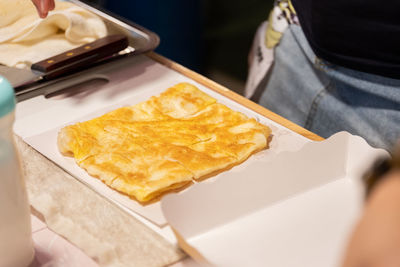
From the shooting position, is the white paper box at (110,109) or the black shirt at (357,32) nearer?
the white paper box at (110,109)

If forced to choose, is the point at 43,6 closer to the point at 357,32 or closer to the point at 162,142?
the point at 162,142

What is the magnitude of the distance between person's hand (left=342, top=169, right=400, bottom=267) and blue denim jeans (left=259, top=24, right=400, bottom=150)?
990 mm

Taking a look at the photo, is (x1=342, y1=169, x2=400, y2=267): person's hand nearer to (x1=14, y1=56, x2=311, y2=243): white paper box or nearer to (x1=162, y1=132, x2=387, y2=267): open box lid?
(x1=162, y1=132, x2=387, y2=267): open box lid

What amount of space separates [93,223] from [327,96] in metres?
0.81

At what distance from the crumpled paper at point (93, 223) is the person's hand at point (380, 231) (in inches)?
19.0

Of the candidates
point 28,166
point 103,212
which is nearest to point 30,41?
point 28,166

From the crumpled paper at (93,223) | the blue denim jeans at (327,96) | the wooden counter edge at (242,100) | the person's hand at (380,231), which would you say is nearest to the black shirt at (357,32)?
the blue denim jeans at (327,96)

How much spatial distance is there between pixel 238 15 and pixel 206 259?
9.80ft

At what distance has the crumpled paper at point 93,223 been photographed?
2.78 feet

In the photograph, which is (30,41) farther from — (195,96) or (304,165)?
(304,165)

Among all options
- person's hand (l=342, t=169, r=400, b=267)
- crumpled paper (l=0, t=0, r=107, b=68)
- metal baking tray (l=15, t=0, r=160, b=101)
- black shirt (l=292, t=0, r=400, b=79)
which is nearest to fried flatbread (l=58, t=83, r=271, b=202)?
metal baking tray (l=15, t=0, r=160, b=101)

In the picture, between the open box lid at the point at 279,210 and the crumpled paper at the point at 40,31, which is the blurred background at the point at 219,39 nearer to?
the crumpled paper at the point at 40,31

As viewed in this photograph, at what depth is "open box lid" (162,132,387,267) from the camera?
0.83m

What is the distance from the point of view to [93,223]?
0.91 metres
